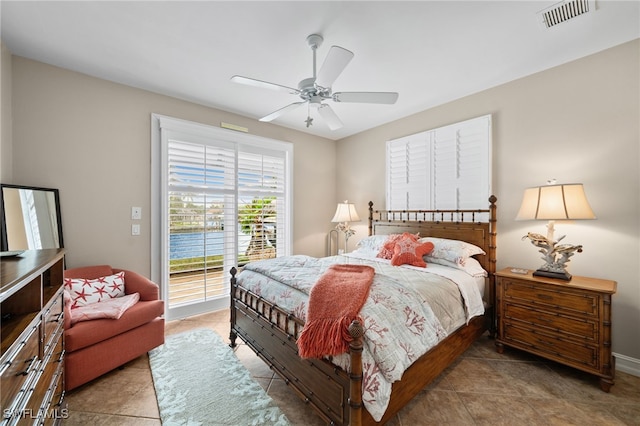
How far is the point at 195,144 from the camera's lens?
11.3 feet

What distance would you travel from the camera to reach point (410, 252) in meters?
2.83

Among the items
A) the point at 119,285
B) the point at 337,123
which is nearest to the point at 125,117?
the point at 119,285

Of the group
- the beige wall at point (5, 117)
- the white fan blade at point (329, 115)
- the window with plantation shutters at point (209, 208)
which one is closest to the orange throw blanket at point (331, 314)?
the white fan blade at point (329, 115)

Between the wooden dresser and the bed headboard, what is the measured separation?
350 cm

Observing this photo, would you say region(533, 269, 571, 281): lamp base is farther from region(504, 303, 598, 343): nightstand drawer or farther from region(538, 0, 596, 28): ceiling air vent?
region(538, 0, 596, 28): ceiling air vent

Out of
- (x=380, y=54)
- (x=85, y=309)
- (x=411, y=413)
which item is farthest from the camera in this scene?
(x=380, y=54)

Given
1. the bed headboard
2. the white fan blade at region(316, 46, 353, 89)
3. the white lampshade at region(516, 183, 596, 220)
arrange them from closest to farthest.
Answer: the white fan blade at region(316, 46, 353, 89)
the white lampshade at region(516, 183, 596, 220)
the bed headboard

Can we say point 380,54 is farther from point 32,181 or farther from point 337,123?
point 32,181

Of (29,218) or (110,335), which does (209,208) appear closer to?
(29,218)

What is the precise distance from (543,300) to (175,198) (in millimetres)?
3960

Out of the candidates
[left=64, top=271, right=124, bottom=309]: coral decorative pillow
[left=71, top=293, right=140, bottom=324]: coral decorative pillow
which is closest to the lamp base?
[left=71, top=293, right=140, bottom=324]: coral decorative pillow

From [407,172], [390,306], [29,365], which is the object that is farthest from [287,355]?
[407,172]

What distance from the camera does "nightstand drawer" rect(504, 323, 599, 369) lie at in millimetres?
2078

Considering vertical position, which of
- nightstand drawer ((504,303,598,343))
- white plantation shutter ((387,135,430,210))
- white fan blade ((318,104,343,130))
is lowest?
nightstand drawer ((504,303,598,343))
